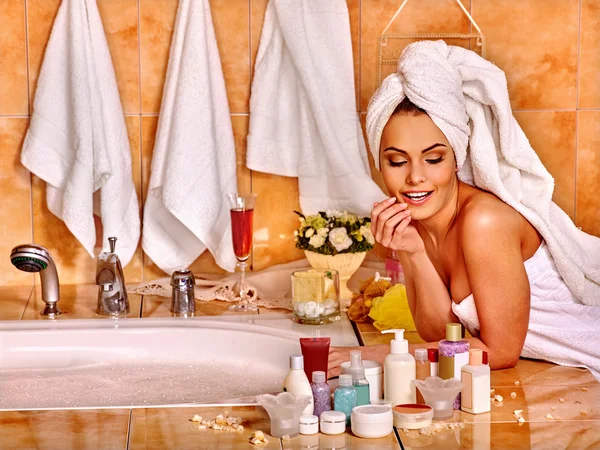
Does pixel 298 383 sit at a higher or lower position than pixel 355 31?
lower

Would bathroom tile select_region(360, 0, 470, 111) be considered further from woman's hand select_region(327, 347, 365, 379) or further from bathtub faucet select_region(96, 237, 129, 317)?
woman's hand select_region(327, 347, 365, 379)

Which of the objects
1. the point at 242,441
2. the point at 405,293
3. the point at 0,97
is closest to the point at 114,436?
the point at 242,441

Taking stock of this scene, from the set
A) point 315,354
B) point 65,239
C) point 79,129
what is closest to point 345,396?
point 315,354

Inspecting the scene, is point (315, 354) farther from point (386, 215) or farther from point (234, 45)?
point (234, 45)

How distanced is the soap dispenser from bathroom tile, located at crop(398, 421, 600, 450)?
11 centimetres

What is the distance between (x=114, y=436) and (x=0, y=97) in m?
1.55

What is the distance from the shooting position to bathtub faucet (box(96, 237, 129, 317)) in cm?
268

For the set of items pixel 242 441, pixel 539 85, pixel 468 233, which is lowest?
pixel 242 441

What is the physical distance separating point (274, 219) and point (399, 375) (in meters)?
1.30

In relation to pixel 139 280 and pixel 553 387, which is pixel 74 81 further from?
pixel 553 387

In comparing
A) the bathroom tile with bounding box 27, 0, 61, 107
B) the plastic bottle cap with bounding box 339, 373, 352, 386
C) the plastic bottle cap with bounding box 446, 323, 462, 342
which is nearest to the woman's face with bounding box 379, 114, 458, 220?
the plastic bottle cap with bounding box 446, 323, 462, 342

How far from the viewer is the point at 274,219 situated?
3074 millimetres

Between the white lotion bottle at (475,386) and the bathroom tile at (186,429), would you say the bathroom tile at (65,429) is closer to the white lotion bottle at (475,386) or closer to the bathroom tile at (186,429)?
the bathroom tile at (186,429)

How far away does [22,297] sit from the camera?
291 centimetres
